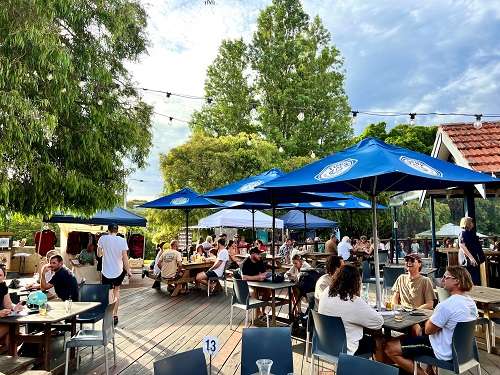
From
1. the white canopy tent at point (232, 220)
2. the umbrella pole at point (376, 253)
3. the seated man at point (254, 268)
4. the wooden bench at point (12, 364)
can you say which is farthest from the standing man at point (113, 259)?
the white canopy tent at point (232, 220)

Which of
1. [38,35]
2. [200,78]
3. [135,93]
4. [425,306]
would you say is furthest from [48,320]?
[200,78]

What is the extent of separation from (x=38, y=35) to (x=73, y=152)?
1.74 metres

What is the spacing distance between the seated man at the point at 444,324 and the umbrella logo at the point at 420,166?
99 cm

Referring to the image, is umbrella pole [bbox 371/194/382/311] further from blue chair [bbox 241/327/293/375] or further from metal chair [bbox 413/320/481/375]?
blue chair [bbox 241/327/293/375]

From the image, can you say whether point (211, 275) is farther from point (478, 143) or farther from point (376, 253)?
point (478, 143)

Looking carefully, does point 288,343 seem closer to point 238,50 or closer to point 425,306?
point 425,306

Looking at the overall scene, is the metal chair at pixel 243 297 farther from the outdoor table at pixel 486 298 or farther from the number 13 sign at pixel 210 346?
the number 13 sign at pixel 210 346

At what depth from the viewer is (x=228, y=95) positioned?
29.1 m

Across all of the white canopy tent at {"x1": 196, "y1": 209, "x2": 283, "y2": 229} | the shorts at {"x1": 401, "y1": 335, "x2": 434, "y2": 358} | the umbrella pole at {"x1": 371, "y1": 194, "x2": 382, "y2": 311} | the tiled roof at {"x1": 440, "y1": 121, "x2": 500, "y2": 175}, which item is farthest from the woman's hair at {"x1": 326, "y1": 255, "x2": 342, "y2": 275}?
Result: the white canopy tent at {"x1": 196, "y1": 209, "x2": 283, "y2": 229}

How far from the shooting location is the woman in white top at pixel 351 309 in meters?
3.92

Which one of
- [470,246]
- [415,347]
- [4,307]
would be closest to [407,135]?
[470,246]

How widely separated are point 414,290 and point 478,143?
5.72 meters

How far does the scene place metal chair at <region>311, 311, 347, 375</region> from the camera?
3.83m

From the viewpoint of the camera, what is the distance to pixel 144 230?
2741cm
